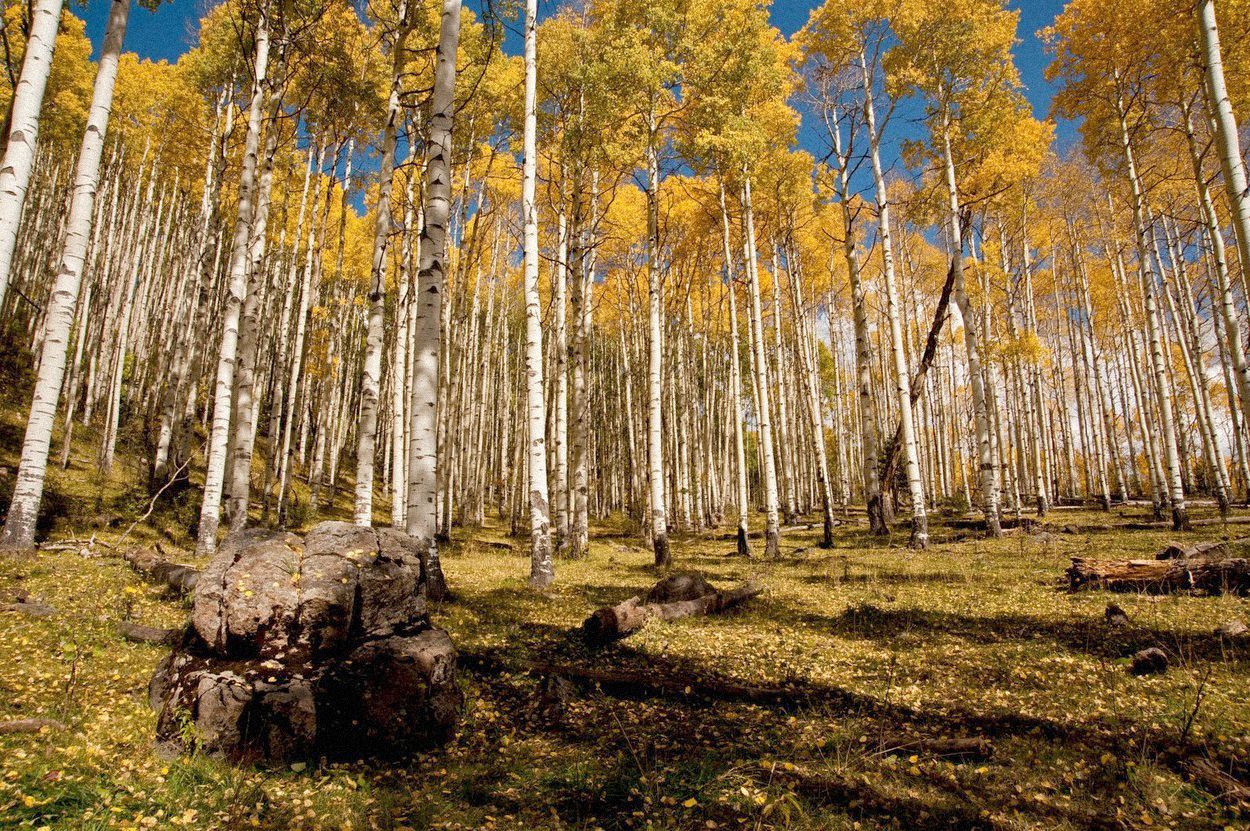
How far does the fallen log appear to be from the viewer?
698 centimetres

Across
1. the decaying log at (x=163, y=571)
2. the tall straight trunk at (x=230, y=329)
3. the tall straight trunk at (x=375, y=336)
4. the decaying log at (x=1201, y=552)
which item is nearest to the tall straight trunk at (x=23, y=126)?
the decaying log at (x=163, y=571)

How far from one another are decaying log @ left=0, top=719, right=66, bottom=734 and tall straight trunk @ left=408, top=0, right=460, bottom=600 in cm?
365

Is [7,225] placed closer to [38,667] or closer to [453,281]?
[38,667]

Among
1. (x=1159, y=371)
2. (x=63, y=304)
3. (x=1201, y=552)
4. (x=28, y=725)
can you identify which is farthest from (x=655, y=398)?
(x=1159, y=371)

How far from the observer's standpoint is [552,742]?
385 centimetres

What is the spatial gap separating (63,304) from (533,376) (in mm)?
5861

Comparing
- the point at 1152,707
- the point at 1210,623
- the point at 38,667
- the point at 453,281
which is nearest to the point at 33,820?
the point at 38,667

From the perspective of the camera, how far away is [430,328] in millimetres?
6555

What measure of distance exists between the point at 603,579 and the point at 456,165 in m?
12.7

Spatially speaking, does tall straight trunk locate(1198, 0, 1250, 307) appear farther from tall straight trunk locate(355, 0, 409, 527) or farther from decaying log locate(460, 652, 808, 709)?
tall straight trunk locate(355, 0, 409, 527)

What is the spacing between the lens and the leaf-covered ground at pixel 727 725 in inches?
112

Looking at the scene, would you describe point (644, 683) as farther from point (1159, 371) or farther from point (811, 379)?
point (811, 379)

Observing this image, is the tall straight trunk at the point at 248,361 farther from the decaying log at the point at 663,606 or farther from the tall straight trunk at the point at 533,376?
the decaying log at the point at 663,606

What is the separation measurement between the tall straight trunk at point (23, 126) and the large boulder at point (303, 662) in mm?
3793
